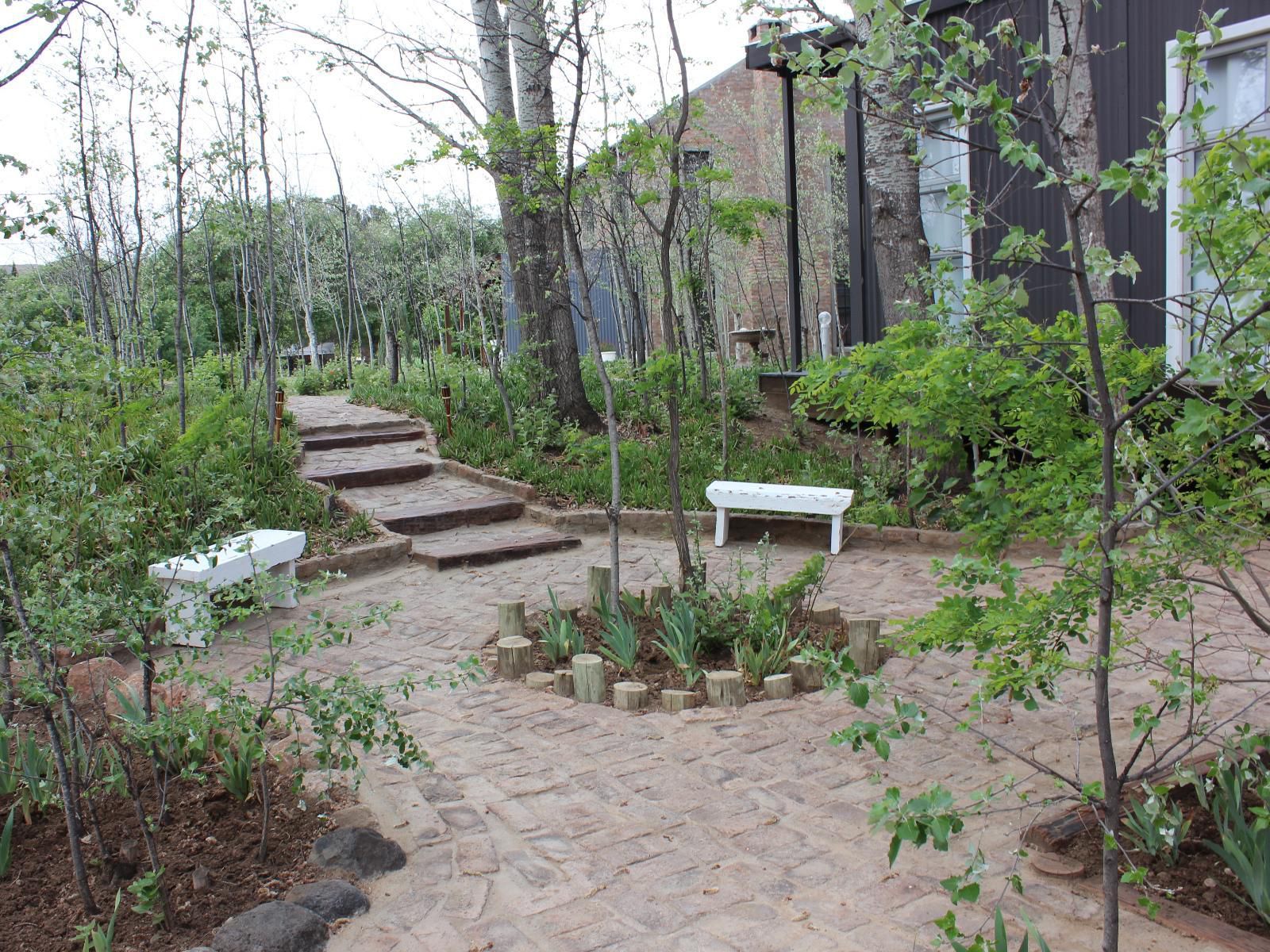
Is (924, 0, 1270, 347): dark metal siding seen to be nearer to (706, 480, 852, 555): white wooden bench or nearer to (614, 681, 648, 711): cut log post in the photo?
(706, 480, 852, 555): white wooden bench

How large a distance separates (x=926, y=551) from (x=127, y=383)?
596 cm

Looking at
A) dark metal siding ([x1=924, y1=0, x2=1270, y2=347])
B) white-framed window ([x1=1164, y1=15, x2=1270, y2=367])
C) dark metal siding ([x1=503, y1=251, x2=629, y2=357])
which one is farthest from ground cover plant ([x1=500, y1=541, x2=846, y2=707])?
dark metal siding ([x1=503, y1=251, x2=629, y2=357])

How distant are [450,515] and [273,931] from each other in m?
6.26

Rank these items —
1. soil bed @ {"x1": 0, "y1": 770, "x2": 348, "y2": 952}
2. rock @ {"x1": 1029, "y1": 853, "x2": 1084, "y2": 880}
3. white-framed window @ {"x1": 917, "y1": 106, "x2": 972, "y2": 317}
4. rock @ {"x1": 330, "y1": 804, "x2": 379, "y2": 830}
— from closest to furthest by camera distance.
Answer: soil bed @ {"x1": 0, "y1": 770, "x2": 348, "y2": 952} < rock @ {"x1": 1029, "y1": 853, "x2": 1084, "y2": 880} < rock @ {"x1": 330, "y1": 804, "x2": 379, "y2": 830} < white-framed window @ {"x1": 917, "y1": 106, "x2": 972, "y2": 317}

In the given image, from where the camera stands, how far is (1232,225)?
230cm

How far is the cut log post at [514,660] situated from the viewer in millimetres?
5148

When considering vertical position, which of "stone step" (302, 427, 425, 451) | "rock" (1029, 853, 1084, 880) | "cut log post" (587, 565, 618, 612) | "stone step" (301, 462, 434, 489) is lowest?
"rock" (1029, 853, 1084, 880)

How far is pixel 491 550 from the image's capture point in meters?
8.01

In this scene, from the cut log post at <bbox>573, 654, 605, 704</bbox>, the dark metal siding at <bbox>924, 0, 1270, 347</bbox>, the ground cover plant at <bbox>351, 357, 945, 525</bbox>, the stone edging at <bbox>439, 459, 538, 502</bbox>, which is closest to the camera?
the cut log post at <bbox>573, 654, 605, 704</bbox>

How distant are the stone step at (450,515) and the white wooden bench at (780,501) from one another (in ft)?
6.91

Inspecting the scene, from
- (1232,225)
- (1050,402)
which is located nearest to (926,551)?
(1050,402)

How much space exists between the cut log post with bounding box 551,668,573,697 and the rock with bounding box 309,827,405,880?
→ 1.60 metres

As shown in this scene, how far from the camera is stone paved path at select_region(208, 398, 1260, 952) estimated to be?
288cm

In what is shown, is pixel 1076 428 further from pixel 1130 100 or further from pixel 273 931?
pixel 1130 100
